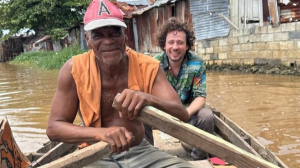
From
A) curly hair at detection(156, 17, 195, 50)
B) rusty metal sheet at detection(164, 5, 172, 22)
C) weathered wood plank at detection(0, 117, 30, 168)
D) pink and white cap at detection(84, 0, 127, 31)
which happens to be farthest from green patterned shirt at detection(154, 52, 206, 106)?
rusty metal sheet at detection(164, 5, 172, 22)

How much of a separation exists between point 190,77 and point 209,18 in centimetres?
965

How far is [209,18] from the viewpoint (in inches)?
491

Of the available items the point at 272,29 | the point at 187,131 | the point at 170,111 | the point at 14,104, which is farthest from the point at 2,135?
the point at 272,29

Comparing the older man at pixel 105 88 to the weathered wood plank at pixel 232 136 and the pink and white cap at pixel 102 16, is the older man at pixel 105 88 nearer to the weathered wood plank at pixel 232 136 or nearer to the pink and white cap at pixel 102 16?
the pink and white cap at pixel 102 16

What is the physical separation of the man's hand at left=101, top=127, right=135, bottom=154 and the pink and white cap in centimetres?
60

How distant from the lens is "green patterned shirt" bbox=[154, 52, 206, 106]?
3.30 meters

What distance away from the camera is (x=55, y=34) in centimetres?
2153

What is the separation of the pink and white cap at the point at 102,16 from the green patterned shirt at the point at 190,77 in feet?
5.07

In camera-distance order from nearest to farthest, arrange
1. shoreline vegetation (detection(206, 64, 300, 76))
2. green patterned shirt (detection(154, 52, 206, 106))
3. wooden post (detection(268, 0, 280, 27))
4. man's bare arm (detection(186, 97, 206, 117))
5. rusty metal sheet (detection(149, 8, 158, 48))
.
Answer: man's bare arm (detection(186, 97, 206, 117)), green patterned shirt (detection(154, 52, 206, 106)), shoreline vegetation (detection(206, 64, 300, 76)), wooden post (detection(268, 0, 280, 27)), rusty metal sheet (detection(149, 8, 158, 48))

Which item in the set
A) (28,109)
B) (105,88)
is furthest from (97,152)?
(28,109)

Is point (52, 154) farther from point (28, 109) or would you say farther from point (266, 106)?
point (266, 106)

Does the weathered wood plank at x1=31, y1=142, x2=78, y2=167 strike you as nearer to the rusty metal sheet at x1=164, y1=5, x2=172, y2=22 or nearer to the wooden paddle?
the wooden paddle

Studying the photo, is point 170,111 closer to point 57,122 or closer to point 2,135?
point 57,122

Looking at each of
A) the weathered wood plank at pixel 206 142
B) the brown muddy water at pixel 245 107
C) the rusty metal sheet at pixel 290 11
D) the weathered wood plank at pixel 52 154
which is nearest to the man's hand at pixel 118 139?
the weathered wood plank at pixel 206 142
